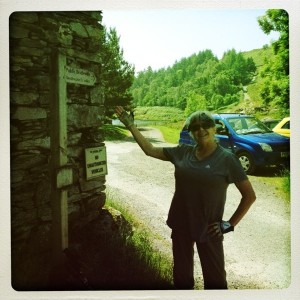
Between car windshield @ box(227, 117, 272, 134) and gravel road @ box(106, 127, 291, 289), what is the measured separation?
41 cm

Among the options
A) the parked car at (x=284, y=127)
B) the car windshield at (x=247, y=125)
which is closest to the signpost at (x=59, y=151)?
the car windshield at (x=247, y=125)

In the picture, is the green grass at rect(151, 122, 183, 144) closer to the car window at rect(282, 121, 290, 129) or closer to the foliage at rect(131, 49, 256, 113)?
the foliage at rect(131, 49, 256, 113)

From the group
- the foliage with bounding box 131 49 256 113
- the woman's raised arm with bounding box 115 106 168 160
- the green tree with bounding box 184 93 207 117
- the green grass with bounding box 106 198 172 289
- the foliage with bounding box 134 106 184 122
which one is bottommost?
the green grass with bounding box 106 198 172 289

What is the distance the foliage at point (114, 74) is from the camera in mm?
3154

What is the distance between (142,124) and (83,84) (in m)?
0.61

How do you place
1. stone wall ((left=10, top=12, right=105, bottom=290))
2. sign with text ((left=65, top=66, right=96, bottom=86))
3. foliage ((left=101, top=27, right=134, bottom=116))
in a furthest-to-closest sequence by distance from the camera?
foliage ((left=101, top=27, right=134, bottom=116)) < sign with text ((left=65, top=66, right=96, bottom=86)) < stone wall ((left=10, top=12, right=105, bottom=290))

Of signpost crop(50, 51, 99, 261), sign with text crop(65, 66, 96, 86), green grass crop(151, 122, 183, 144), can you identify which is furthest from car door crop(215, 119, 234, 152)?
signpost crop(50, 51, 99, 261)

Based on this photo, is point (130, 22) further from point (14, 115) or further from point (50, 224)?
point (50, 224)

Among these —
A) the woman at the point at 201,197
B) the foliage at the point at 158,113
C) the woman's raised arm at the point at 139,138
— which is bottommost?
the woman at the point at 201,197

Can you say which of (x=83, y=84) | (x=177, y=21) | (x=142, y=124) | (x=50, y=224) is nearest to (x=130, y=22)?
(x=177, y=21)

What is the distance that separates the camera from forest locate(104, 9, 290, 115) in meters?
3.13

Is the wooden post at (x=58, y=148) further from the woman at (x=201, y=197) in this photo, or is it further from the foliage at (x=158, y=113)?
the foliage at (x=158, y=113)

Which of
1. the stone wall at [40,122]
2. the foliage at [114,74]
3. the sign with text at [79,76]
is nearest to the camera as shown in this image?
the stone wall at [40,122]

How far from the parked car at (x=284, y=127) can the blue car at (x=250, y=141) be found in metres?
0.03
